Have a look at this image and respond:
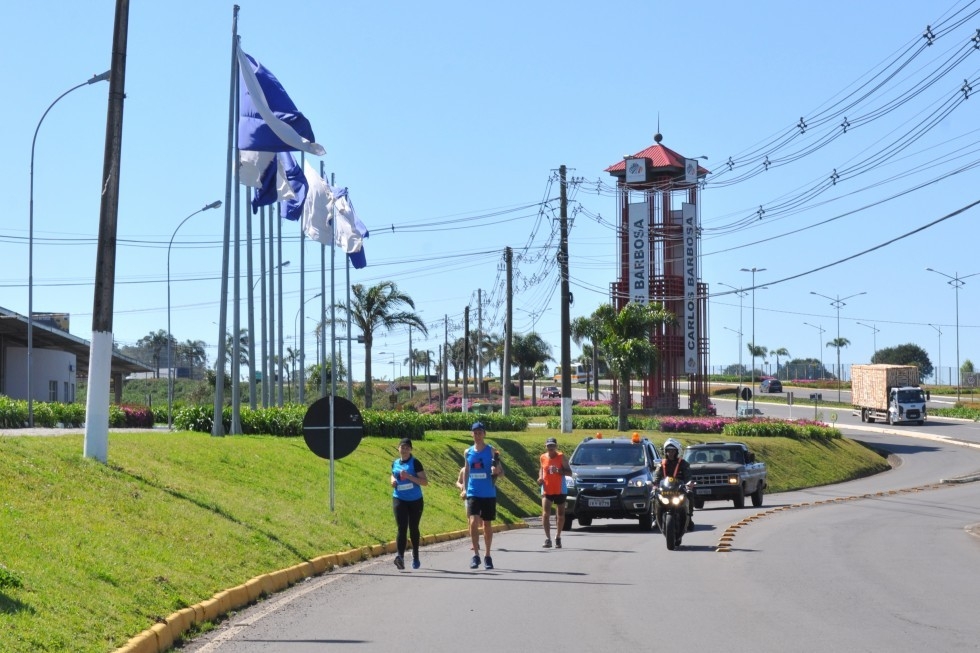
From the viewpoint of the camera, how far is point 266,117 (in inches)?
981

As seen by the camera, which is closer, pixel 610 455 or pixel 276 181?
pixel 610 455

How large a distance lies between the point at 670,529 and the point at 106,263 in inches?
368

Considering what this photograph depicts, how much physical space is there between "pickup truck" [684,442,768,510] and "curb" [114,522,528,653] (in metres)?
14.6

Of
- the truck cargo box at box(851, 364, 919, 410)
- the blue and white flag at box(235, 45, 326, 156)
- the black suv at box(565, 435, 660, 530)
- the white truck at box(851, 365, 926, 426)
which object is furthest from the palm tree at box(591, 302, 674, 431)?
the truck cargo box at box(851, 364, 919, 410)

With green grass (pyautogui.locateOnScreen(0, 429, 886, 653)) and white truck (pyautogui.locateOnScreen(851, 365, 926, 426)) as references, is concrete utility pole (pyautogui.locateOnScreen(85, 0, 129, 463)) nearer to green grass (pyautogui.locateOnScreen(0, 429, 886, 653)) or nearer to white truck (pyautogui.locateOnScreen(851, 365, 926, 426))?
green grass (pyautogui.locateOnScreen(0, 429, 886, 653))

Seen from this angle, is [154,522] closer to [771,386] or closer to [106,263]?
[106,263]

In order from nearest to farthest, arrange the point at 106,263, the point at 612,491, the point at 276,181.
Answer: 1. the point at 106,263
2. the point at 612,491
3. the point at 276,181

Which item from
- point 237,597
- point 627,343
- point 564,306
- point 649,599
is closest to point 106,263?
point 237,597

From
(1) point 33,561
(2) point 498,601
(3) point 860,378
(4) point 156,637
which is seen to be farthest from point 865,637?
(3) point 860,378

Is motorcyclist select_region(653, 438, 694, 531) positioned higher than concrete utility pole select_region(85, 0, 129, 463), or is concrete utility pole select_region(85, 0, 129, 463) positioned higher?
concrete utility pole select_region(85, 0, 129, 463)

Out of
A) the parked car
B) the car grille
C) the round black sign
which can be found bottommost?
the car grille

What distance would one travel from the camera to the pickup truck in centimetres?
3244

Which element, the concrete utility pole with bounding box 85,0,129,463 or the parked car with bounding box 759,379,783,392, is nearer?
the concrete utility pole with bounding box 85,0,129,463

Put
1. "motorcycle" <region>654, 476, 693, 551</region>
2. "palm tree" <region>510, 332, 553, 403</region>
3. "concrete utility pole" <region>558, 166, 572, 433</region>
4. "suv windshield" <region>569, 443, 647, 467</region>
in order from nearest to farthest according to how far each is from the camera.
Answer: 1. "motorcycle" <region>654, 476, 693, 551</region>
2. "suv windshield" <region>569, 443, 647, 467</region>
3. "concrete utility pole" <region>558, 166, 572, 433</region>
4. "palm tree" <region>510, 332, 553, 403</region>
